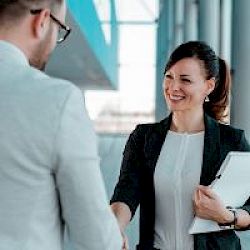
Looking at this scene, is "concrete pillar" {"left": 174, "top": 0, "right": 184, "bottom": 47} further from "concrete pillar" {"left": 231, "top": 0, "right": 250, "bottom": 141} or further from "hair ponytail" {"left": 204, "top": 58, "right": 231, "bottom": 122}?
"hair ponytail" {"left": 204, "top": 58, "right": 231, "bottom": 122}

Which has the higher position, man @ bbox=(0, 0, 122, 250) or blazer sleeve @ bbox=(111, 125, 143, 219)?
Result: man @ bbox=(0, 0, 122, 250)

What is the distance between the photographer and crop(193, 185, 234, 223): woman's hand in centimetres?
161

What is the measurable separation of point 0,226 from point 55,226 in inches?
3.9

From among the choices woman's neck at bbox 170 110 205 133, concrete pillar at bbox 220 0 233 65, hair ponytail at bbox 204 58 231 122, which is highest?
concrete pillar at bbox 220 0 233 65

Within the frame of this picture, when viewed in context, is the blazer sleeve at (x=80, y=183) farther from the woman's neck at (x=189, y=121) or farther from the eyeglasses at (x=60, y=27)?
the woman's neck at (x=189, y=121)

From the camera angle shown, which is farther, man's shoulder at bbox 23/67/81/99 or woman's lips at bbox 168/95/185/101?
woman's lips at bbox 168/95/185/101

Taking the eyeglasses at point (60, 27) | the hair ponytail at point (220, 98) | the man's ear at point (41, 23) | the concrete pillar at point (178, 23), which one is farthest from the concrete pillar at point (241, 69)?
the concrete pillar at point (178, 23)

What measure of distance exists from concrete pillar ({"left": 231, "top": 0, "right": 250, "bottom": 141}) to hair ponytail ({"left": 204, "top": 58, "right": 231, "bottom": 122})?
2355 millimetres

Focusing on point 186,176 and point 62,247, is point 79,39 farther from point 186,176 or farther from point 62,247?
point 62,247

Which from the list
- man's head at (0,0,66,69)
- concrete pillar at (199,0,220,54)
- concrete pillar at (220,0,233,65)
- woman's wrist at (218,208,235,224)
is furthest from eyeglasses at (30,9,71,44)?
concrete pillar at (199,0,220,54)

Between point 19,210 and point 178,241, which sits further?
point 178,241

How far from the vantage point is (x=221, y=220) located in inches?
64.6

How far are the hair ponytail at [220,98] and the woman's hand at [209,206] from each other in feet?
1.12

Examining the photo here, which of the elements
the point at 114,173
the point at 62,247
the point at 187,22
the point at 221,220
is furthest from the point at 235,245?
the point at 187,22
